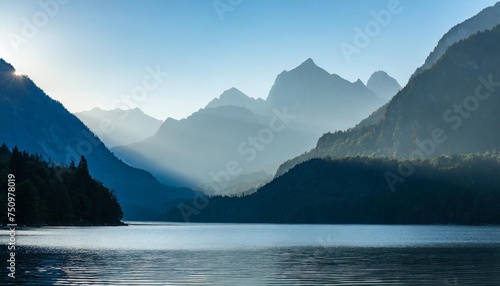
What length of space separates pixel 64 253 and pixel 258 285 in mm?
54668

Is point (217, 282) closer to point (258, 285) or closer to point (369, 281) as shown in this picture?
point (258, 285)

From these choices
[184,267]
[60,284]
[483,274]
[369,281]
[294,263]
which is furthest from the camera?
[294,263]

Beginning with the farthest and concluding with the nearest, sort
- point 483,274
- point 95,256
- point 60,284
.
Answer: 1. point 95,256
2. point 483,274
3. point 60,284

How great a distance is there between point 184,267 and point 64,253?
107 ft

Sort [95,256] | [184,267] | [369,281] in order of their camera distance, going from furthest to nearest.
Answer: [95,256] → [184,267] → [369,281]

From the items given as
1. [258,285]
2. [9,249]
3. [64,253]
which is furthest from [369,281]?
[9,249]

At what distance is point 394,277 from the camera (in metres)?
72.9

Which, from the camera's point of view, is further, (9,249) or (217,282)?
(9,249)

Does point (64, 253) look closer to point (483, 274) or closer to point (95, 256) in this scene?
point (95, 256)

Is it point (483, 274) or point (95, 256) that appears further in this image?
point (95, 256)

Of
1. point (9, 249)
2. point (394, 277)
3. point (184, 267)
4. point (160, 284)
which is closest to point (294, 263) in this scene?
point (184, 267)

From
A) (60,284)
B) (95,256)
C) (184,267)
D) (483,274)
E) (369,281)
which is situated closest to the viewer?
(60,284)

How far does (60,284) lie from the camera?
64.6m

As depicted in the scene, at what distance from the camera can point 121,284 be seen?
2589 inches
